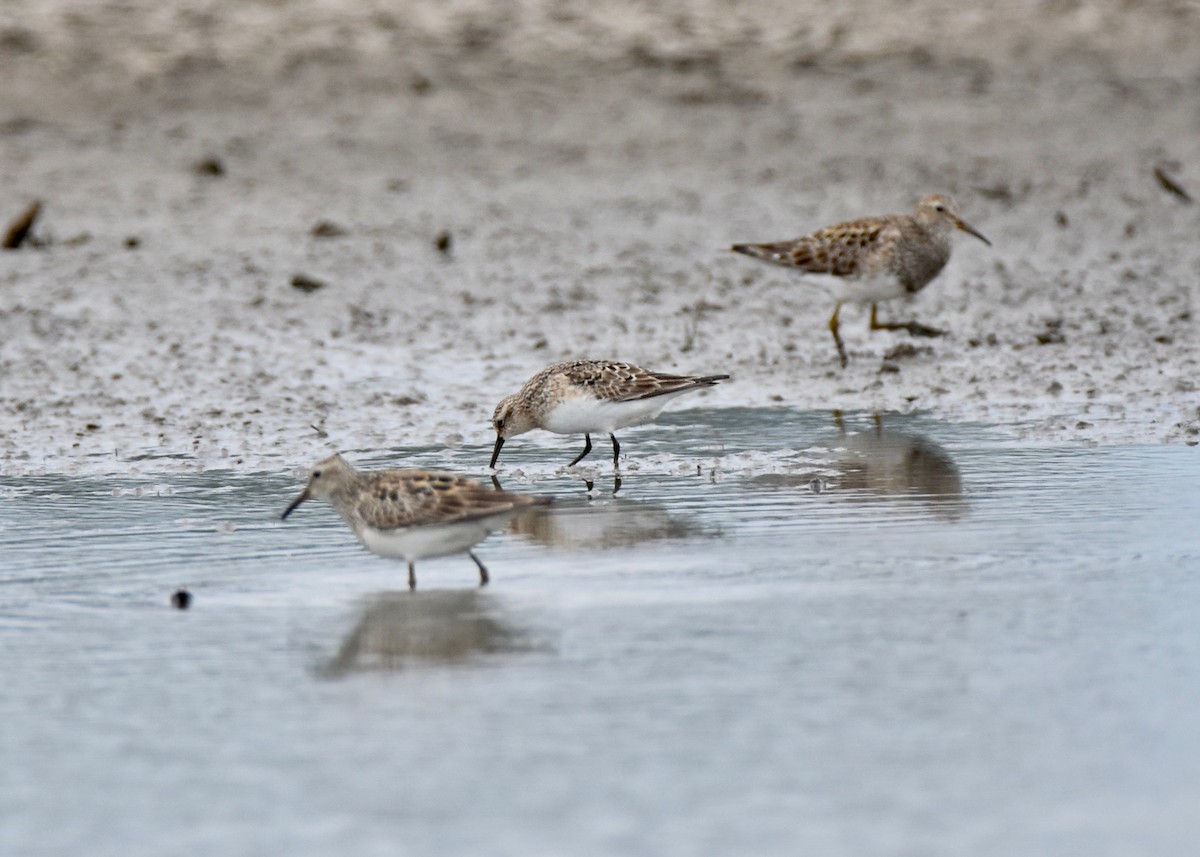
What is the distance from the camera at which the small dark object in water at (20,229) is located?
16.4 meters

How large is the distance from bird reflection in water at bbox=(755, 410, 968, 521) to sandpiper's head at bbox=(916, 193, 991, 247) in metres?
3.55

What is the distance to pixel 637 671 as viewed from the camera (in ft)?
21.1

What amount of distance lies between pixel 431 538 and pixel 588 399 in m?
2.81

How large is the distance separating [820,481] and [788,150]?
37.0 ft

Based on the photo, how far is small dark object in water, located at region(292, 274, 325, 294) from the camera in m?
15.3

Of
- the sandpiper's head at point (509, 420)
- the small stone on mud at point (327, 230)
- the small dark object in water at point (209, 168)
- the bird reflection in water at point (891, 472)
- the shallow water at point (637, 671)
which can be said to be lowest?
the shallow water at point (637, 671)

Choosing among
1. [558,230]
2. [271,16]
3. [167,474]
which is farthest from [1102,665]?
[271,16]

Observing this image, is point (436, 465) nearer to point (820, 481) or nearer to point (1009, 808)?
point (820, 481)

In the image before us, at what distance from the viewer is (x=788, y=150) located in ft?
66.8

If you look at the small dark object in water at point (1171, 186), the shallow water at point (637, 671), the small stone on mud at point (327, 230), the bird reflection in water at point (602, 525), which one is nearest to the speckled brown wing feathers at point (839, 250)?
the shallow water at point (637, 671)

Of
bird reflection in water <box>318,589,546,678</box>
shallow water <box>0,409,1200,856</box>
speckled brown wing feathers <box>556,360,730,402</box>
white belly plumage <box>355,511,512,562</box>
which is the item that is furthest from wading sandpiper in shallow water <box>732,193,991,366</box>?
bird reflection in water <box>318,589,546,678</box>

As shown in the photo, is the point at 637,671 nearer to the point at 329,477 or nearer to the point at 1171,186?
the point at 329,477

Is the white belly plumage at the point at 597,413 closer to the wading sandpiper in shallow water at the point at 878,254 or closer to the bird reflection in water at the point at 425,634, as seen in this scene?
the bird reflection in water at the point at 425,634

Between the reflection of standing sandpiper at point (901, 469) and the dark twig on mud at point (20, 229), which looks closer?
the reflection of standing sandpiper at point (901, 469)
